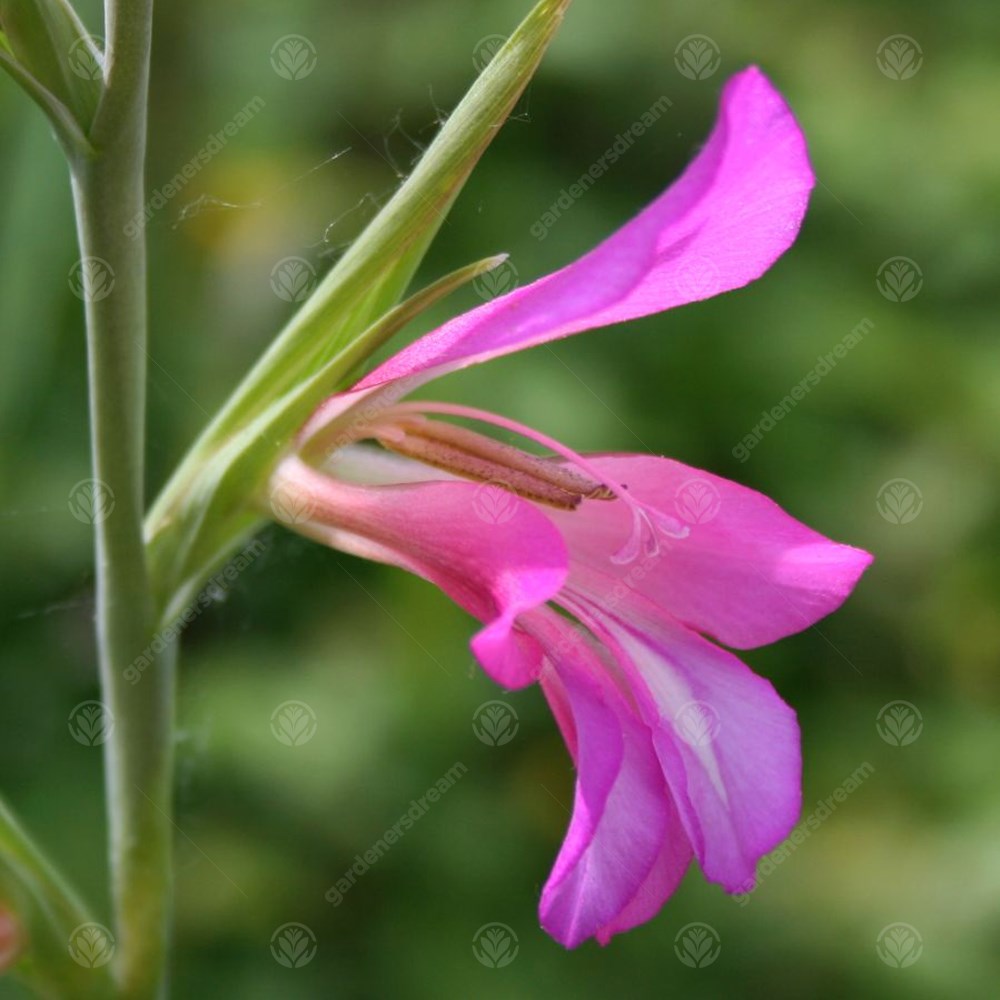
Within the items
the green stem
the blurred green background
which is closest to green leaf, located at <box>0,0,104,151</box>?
the green stem

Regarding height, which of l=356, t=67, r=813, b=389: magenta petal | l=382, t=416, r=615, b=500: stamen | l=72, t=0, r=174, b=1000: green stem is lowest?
l=72, t=0, r=174, b=1000: green stem

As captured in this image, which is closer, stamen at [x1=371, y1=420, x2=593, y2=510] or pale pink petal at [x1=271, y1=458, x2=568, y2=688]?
pale pink petal at [x1=271, y1=458, x2=568, y2=688]

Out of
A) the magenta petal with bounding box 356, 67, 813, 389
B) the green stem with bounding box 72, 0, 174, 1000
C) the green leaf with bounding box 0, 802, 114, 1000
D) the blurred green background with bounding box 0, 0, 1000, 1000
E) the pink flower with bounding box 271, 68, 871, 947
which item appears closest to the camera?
the magenta petal with bounding box 356, 67, 813, 389

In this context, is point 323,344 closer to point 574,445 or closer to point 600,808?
point 600,808

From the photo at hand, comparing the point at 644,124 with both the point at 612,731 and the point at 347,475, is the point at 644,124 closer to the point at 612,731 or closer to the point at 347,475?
the point at 347,475

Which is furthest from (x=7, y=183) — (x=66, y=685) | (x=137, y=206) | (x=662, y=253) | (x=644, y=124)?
(x=662, y=253)

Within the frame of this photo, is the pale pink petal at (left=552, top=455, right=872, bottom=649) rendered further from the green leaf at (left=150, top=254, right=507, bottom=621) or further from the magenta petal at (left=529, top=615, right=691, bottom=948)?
the green leaf at (left=150, top=254, right=507, bottom=621)

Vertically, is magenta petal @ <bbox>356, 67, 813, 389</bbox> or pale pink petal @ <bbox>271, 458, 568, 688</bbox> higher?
magenta petal @ <bbox>356, 67, 813, 389</bbox>

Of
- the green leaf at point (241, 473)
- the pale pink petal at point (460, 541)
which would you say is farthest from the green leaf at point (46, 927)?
the pale pink petal at point (460, 541)
